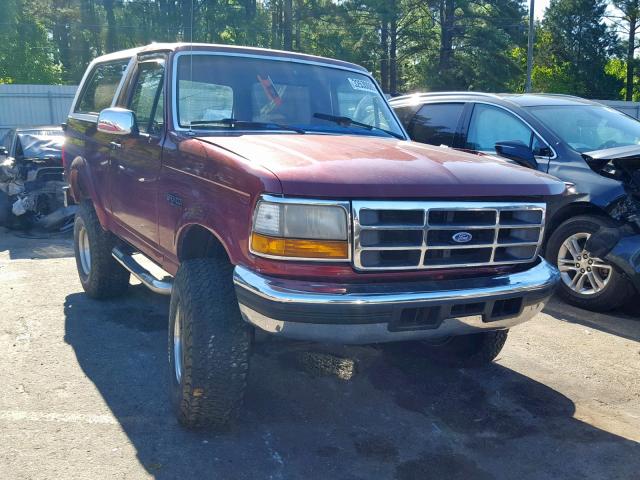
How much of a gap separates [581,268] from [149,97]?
395cm

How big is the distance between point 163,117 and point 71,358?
1817 millimetres

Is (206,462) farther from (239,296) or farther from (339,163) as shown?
(339,163)

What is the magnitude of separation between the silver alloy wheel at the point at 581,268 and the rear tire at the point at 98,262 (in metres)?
3.87

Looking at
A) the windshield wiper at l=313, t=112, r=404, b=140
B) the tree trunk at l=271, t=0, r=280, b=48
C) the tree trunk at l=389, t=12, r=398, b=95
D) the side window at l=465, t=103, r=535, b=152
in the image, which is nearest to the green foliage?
the tree trunk at l=389, t=12, r=398, b=95

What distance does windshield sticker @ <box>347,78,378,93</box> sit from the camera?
4930mm

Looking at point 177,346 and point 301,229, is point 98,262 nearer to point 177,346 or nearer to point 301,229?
point 177,346

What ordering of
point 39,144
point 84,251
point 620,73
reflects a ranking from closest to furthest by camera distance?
point 84,251, point 39,144, point 620,73

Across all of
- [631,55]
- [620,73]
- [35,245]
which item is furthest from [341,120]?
Answer: [620,73]

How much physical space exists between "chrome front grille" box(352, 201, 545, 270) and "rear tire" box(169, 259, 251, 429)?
0.75m

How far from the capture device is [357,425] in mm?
3752

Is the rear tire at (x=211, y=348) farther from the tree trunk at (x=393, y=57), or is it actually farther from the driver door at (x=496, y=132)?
the tree trunk at (x=393, y=57)

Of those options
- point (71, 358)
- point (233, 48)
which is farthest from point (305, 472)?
point (233, 48)

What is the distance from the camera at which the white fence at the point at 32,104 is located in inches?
872

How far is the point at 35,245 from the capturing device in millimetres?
8883
